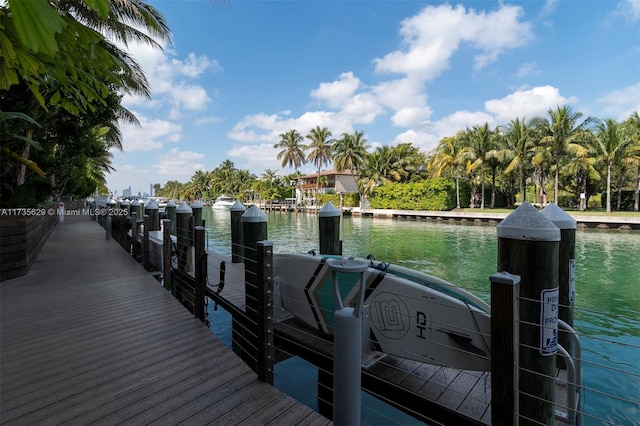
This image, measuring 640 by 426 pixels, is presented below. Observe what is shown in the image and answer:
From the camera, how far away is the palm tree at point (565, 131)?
964 inches

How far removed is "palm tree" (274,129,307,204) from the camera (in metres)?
45.7

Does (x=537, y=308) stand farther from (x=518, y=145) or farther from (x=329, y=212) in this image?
(x=518, y=145)

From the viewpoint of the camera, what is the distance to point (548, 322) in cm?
196

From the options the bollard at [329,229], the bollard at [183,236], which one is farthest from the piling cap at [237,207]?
the bollard at [329,229]

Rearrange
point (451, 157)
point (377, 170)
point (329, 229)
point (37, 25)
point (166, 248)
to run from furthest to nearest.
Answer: point (377, 170)
point (451, 157)
point (329, 229)
point (166, 248)
point (37, 25)

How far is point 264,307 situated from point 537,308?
1.78 metres

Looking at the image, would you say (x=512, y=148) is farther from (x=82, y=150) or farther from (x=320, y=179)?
(x=82, y=150)

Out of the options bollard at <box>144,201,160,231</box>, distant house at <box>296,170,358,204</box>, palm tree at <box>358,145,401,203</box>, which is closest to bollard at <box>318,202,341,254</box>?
bollard at <box>144,201,160,231</box>

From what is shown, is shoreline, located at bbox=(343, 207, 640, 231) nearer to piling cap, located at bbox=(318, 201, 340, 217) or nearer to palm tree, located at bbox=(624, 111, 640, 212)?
palm tree, located at bbox=(624, 111, 640, 212)

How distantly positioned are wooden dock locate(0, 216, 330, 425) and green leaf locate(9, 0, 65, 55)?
2111mm

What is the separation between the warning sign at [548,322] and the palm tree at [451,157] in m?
30.4

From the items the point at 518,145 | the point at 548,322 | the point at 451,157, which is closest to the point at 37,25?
the point at 548,322

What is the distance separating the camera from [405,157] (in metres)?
40.1

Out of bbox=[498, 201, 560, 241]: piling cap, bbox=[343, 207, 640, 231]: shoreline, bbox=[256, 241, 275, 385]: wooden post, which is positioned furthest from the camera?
bbox=[343, 207, 640, 231]: shoreline
